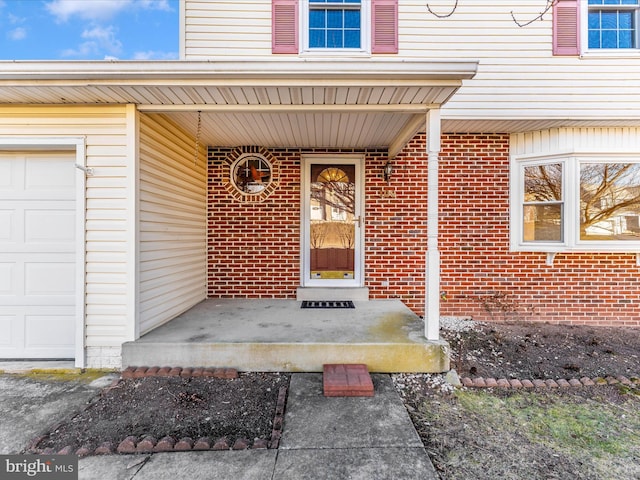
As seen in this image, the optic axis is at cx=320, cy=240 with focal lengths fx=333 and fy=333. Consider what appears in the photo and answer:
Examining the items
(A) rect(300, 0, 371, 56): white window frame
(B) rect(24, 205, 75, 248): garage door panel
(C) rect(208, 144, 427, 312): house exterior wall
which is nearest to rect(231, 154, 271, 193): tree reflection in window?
(C) rect(208, 144, 427, 312): house exterior wall

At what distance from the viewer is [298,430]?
2277 millimetres

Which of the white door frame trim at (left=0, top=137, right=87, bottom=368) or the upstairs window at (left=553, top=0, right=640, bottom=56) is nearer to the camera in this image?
the white door frame trim at (left=0, top=137, right=87, bottom=368)

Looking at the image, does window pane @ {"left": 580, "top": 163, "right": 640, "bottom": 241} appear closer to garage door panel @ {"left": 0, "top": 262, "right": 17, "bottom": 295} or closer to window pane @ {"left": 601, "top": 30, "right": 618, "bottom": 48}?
window pane @ {"left": 601, "top": 30, "right": 618, "bottom": 48}

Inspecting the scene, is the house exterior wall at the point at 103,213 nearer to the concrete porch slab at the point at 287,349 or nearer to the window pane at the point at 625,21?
the concrete porch slab at the point at 287,349

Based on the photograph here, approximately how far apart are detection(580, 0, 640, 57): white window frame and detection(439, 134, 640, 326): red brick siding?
4.84 ft

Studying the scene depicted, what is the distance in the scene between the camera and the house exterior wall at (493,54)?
445 cm

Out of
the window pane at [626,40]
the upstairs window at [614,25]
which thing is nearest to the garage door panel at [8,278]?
the upstairs window at [614,25]

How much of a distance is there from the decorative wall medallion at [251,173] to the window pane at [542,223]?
3.72 m

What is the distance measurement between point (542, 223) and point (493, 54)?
8.06ft

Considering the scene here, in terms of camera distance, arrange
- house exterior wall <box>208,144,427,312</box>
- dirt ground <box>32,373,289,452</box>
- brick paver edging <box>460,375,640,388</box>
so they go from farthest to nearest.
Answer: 1. house exterior wall <box>208,144,427,312</box>
2. brick paver edging <box>460,375,640,388</box>
3. dirt ground <box>32,373,289,452</box>

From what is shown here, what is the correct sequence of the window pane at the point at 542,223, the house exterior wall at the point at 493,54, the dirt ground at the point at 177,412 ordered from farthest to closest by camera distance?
the window pane at the point at 542,223, the house exterior wall at the point at 493,54, the dirt ground at the point at 177,412

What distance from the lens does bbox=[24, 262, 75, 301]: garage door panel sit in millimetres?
3357

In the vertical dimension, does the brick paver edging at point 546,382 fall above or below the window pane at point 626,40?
below

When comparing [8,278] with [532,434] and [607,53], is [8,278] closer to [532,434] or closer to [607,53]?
[532,434]
